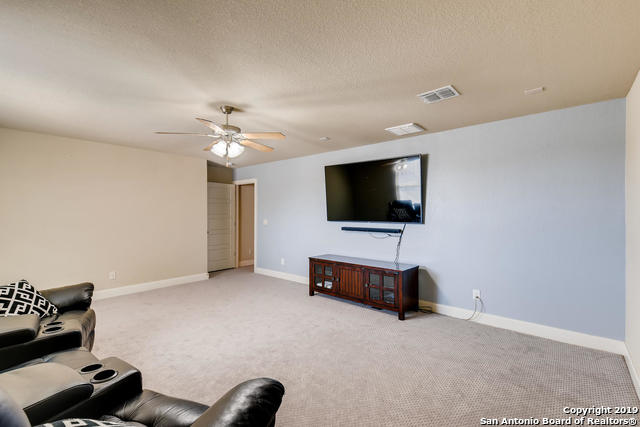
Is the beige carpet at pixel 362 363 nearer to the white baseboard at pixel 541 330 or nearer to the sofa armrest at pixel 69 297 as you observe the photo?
the white baseboard at pixel 541 330

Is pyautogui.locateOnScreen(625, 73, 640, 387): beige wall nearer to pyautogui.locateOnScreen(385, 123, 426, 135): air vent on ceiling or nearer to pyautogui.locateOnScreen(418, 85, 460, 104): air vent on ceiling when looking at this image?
pyautogui.locateOnScreen(418, 85, 460, 104): air vent on ceiling

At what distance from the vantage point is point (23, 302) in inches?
90.0

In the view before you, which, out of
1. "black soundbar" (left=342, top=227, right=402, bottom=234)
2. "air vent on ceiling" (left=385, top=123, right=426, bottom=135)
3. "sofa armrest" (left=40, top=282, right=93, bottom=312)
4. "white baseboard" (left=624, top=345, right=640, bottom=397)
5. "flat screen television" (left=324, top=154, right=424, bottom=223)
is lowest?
"white baseboard" (left=624, top=345, right=640, bottom=397)

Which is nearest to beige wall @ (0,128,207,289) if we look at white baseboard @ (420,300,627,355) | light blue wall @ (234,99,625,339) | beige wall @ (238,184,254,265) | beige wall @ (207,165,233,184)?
beige wall @ (207,165,233,184)

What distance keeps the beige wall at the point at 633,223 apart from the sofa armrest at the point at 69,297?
4.47m

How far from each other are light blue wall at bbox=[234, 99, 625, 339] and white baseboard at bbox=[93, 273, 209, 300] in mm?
3533

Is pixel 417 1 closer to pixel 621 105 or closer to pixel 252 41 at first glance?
pixel 252 41

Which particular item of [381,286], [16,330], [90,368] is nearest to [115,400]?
[90,368]

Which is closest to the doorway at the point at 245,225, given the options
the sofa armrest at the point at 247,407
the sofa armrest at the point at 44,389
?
the sofa armrest at the point at 44,389

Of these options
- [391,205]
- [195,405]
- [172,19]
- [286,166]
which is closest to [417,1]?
[172,19]

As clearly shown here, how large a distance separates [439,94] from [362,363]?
2457 mm

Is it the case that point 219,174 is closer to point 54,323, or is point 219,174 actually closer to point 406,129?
point 406,129

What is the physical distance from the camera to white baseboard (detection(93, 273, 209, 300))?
4531 millimetres

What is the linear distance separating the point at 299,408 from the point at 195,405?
88 centimetres
